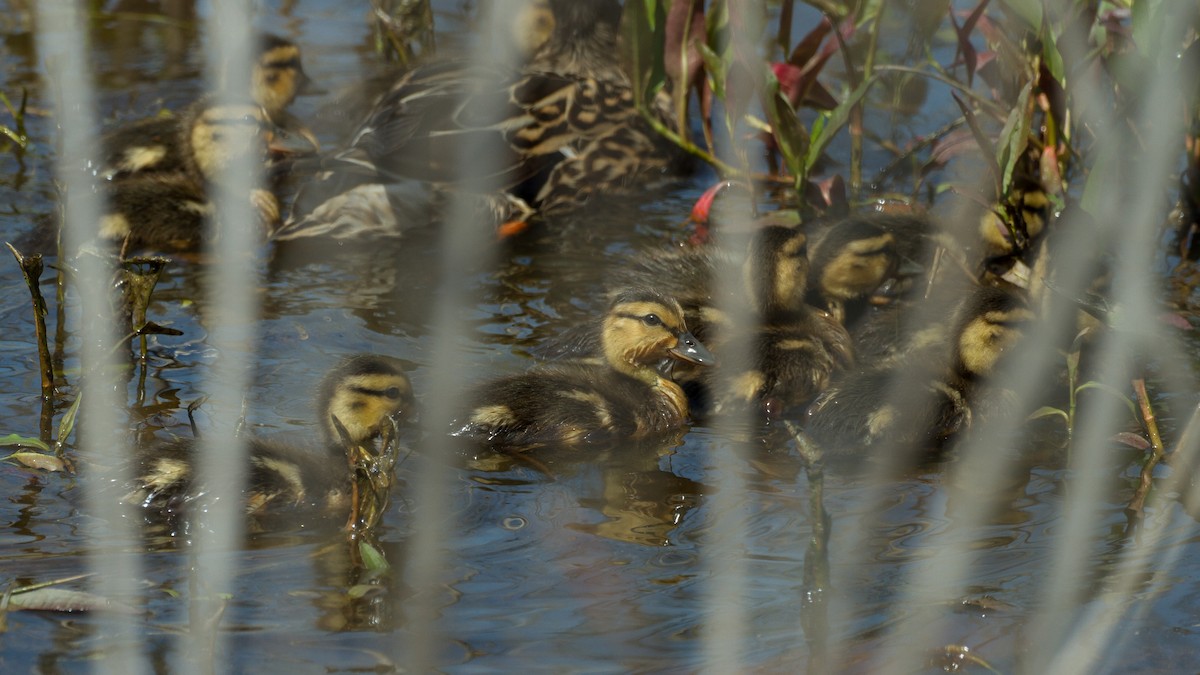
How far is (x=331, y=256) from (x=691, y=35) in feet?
3.63

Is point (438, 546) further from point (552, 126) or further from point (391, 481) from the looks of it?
point (552, 126)

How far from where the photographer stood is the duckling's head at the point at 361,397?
8.98 ft

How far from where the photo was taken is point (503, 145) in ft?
14.7

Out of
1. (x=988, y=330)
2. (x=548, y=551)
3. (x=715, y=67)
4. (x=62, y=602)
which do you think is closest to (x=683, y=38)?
(x=715, y=67)

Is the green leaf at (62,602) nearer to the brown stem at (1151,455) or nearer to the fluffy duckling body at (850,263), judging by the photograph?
the brown stem at (1151,455)

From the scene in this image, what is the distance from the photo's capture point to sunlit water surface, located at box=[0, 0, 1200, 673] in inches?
79.9

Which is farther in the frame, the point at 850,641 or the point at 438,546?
the point at 438,546

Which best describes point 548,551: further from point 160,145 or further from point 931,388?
point 160,145

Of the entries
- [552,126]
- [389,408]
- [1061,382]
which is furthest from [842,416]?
[552,126]

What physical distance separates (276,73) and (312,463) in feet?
8.51

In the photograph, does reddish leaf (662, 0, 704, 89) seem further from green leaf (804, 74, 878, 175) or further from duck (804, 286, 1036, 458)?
duck (804, 286, 1036, 458)

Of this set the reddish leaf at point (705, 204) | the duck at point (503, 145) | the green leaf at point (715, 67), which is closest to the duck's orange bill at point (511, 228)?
the duck at point (503, 145)

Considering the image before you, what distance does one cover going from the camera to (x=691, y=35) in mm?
4102

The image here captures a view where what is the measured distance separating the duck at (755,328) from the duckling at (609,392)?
0.07 m
